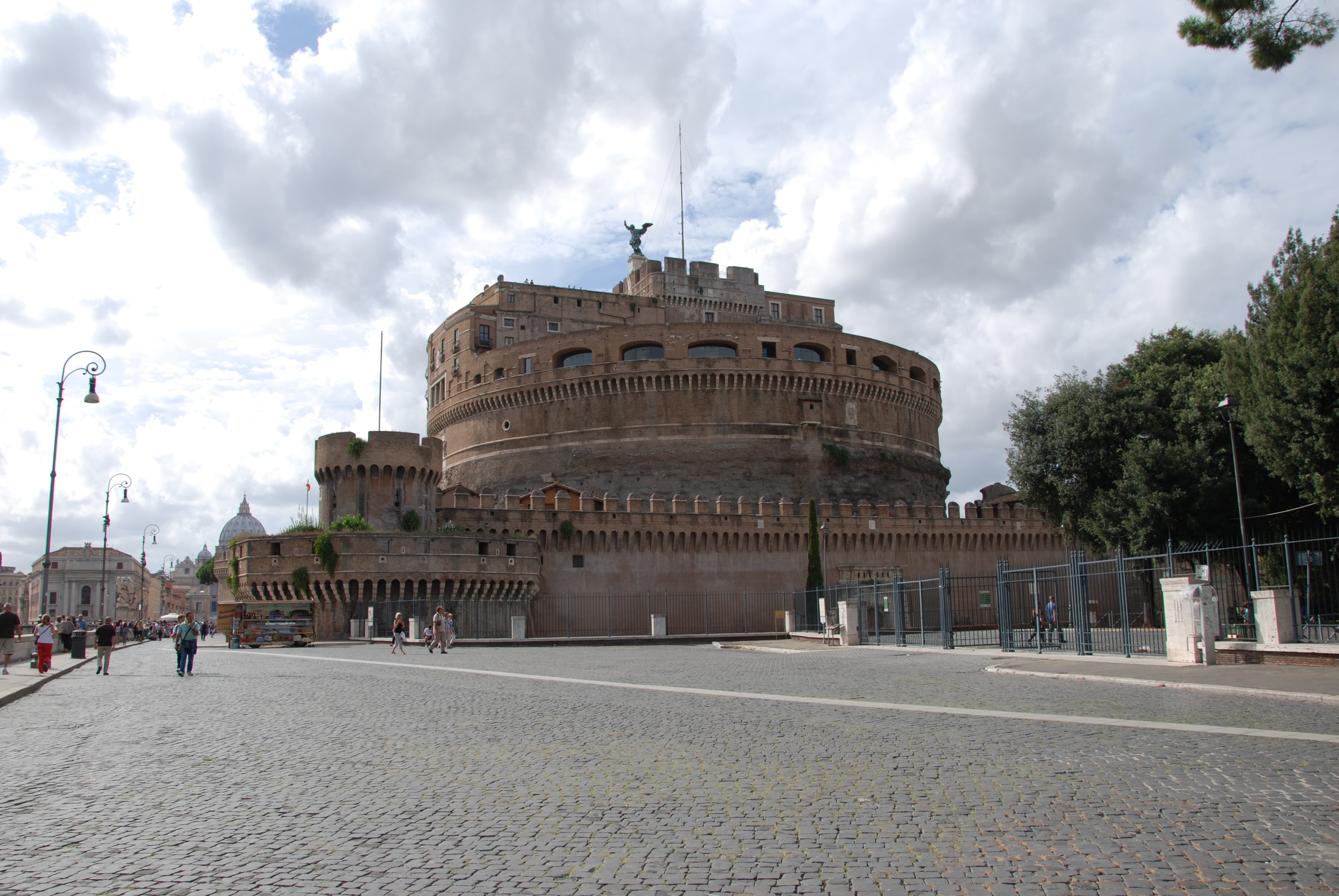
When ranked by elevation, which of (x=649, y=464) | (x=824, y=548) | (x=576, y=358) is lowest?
(x=824, y=548)

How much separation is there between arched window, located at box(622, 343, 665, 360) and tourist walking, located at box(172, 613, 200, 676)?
109 ft

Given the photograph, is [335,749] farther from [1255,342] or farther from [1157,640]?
[1255,342]

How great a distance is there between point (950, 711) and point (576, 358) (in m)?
41.8

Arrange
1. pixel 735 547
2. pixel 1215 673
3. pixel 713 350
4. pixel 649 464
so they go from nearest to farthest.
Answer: pixel 1215 673
pixel 735 547
pixel 649 464
pixel 713 350

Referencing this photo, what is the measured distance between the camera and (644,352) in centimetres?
4894

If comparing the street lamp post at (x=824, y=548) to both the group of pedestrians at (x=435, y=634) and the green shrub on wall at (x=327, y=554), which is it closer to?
the green shrub on wall at (x=327, y=554)

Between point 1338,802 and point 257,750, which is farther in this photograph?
point 257,750

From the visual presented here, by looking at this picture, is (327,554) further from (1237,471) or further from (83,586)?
(83,586)

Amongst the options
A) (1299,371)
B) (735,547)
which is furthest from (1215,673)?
(735,547)

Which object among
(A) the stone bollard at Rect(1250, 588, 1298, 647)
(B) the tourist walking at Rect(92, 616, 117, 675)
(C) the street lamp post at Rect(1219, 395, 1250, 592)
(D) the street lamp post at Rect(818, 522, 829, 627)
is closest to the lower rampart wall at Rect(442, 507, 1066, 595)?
(D) the street lamp post at Rect(818, 522, 829, 627)

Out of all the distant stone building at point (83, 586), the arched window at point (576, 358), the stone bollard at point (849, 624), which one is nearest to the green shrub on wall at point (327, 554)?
the stone bollard at point (849, 624)

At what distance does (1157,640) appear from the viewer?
695 inches

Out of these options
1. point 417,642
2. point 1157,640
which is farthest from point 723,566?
point 1157,640

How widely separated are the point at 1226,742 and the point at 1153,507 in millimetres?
19579
